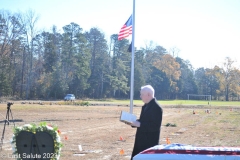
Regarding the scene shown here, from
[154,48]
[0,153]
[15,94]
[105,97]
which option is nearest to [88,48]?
[105,97]

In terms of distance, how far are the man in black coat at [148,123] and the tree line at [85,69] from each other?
5401cm

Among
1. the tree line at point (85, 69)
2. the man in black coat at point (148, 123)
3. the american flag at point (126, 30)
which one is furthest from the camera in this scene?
the tree line at point (85, 69)

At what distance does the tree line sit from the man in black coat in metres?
54.0

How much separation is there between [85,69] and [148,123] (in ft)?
212

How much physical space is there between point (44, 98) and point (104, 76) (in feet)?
57.6

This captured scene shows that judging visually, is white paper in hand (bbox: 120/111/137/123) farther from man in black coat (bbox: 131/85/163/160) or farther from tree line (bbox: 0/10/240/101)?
tree line (bbox: 0/10/240/101)

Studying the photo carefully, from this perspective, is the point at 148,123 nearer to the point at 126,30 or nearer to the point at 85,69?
the point at 126,30

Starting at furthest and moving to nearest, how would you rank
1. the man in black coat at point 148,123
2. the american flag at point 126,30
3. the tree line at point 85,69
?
the tree line at point 85,69
the american flag at point 126,30
the man in black coat at point 148,123

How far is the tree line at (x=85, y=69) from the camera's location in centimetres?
6234

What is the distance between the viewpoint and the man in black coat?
16.8ft

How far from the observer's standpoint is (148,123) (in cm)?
512

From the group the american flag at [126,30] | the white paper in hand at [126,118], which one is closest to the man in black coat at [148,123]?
the white paper in hand at [126,118]

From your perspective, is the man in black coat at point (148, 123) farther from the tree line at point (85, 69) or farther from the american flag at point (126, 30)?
the tree line at point (85, 69)

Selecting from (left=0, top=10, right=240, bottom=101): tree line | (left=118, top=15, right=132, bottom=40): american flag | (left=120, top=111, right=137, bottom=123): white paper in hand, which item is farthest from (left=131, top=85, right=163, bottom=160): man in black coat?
(left=0, top=10, right=240, bottom=101): tree line
